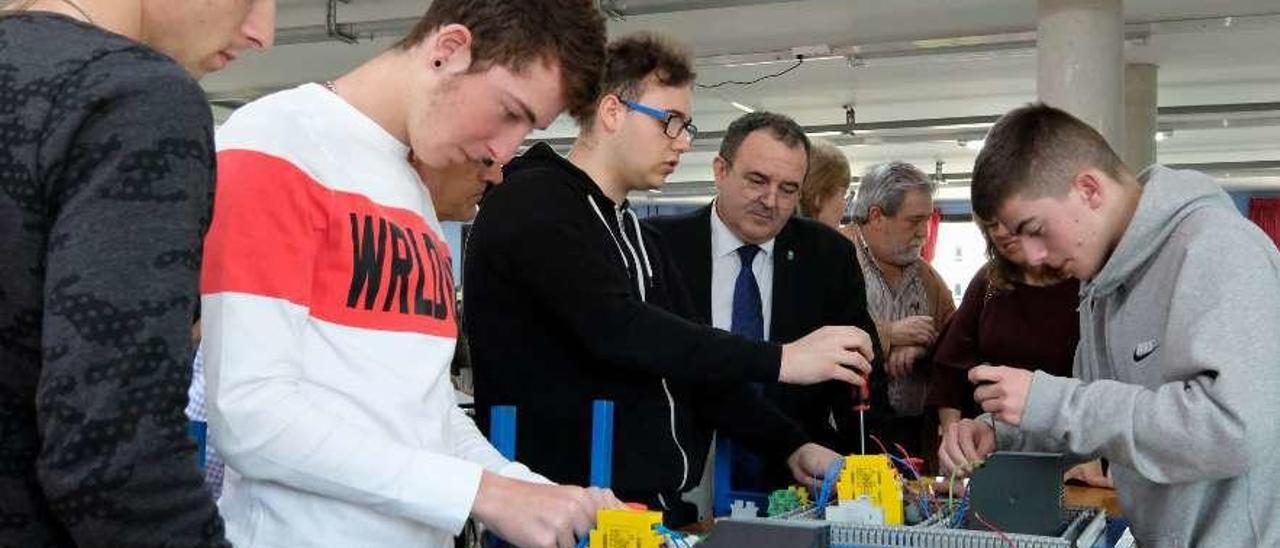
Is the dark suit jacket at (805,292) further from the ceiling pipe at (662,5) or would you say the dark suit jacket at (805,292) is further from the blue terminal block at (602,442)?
the ceiling pipe at (662,5)

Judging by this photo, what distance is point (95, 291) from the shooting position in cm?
68

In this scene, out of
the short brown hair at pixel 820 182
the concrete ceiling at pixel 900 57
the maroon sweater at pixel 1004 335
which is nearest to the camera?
the maroon sweater at pixel 1004 335

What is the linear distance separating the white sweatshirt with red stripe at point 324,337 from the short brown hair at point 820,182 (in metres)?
2.22

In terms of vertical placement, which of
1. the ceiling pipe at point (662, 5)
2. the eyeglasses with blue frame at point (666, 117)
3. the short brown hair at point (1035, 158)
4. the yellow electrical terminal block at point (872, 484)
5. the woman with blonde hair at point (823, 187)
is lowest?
the yellow electrical terminal block at point (872, 484)

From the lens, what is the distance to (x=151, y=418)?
70 cm

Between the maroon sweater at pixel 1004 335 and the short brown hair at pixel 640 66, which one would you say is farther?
the maroon sweater at pixel 1004 335

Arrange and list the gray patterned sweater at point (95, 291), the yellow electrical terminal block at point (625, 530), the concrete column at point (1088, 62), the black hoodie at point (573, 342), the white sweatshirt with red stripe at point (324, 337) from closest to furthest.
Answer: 1. the gray patterned sweater at point (95, 291)
2. the white sweatshirt with red stripe at point (324, 337)
3. the yellow electrical terminal block at point (625, 530)
4. the black hoodie at point (573, 342)
5. the concrete column at point (1088, 62)

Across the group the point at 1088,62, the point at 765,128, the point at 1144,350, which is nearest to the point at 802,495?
the point at 1144,350

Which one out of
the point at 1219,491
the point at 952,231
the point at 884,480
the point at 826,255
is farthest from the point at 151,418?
the point at 952,231

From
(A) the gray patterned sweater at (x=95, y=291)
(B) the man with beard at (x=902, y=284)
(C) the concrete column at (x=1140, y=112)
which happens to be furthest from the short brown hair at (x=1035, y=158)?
(C) the concrete column at (x=1140, y=112)

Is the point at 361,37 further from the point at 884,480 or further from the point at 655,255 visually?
the point at 884,480

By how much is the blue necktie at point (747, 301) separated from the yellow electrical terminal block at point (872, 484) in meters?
0.95

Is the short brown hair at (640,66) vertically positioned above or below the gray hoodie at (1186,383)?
above

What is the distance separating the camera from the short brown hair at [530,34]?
4.07ft
